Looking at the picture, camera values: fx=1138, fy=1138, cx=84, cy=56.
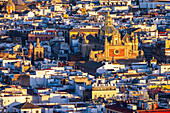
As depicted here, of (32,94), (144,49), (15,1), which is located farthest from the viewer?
(15,1)

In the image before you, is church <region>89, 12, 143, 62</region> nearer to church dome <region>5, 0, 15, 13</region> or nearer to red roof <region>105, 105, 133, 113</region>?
red roof <region>105, 105, 133, 113</region>

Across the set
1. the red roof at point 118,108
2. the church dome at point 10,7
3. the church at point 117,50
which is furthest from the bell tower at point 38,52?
the church dome at point 10,7

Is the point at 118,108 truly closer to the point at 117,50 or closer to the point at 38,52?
the point at 117,50

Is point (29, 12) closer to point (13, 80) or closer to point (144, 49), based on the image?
point (144, 49)

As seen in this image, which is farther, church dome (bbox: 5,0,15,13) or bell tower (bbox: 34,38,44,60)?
church dome (bbox: 5,0,15,13)

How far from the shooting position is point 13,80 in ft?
326

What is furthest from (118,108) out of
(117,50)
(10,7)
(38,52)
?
(10,7)

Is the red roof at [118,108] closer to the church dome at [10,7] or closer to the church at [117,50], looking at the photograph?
the church at [117,50]

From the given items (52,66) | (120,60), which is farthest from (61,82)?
(120,60)

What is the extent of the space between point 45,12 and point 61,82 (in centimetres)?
8119

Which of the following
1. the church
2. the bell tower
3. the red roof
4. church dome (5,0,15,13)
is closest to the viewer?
the red roof

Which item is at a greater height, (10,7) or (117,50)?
(117,50)

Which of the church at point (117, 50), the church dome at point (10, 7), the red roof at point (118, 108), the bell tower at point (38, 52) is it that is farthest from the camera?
the church dome at point (10, 7)

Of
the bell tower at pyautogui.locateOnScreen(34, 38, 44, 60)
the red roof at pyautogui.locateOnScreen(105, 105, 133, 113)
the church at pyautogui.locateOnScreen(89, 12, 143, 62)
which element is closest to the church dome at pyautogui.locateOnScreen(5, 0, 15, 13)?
the church at pyautogui.locateOnScreen(89, 12, 143, 62)
